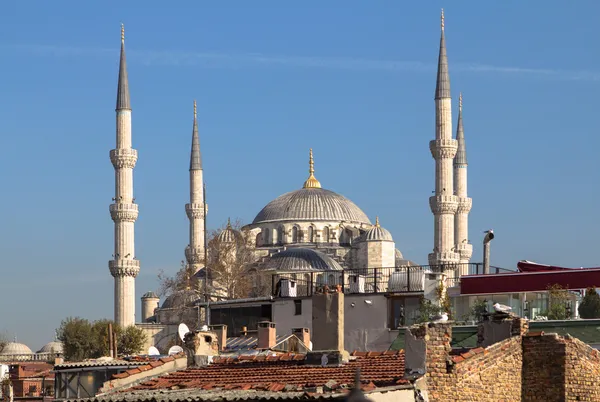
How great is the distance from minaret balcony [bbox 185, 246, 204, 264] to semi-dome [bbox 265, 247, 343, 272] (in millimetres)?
4824

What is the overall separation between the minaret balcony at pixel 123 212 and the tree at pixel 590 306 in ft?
135

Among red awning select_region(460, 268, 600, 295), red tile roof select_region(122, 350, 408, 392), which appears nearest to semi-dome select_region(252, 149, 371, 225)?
red awning select_region(460, 268, 600, 295)

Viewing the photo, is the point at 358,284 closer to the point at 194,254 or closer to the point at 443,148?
the point at 443,148

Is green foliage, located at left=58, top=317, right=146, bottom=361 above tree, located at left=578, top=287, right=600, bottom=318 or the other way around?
the other way around

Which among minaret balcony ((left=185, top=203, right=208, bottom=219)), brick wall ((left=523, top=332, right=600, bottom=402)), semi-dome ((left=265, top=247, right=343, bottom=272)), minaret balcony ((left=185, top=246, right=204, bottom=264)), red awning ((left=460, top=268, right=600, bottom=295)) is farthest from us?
minaret balcony ((left=185, top=203, right=208, bottom=219))

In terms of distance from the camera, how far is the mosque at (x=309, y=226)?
64500mm

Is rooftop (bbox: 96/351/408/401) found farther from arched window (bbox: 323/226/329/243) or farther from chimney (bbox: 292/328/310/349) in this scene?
arched window (bbox: 323/226/329/243)

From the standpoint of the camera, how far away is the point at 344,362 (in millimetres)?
15781

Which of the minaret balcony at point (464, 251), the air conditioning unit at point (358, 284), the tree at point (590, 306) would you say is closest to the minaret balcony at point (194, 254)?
the minaret balcony at point (464, 251)

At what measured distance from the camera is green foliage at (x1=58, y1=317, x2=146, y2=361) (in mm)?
55406

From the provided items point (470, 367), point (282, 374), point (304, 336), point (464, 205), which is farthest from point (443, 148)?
point (470, 367)

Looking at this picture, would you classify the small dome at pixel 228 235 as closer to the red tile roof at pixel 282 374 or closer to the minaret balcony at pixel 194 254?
the minaret balcony at pixel 194 254

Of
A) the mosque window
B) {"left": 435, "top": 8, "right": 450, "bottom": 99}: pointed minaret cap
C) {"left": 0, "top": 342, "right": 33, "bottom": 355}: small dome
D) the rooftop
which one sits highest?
{"left": 435, "top": 8, "right": 450, "bottom": 99}: pointed minaret cap

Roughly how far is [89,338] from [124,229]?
8476mm
